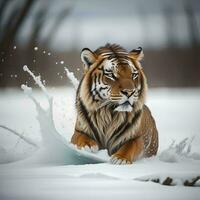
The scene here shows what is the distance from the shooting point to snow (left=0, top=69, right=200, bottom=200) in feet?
10.3

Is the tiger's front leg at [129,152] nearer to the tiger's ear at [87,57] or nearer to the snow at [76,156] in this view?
the snow at [76,156]

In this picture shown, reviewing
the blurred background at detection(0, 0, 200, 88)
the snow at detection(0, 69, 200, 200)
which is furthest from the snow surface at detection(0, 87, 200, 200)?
the blurred background at detection(0, 0, 200, 88)

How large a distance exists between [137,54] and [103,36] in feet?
0.68

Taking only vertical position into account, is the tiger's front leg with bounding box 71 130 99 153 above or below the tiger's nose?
below

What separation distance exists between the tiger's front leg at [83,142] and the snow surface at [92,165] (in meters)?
0.03

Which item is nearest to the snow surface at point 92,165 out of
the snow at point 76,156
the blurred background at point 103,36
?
the snow at point 76,156

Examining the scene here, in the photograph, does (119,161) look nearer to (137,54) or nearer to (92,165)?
(92,165)

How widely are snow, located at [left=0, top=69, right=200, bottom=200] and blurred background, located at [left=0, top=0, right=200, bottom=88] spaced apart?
9cm

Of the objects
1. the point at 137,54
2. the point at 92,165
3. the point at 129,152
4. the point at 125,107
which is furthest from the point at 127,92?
the point at 92,165

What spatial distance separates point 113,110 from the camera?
3.18 metres

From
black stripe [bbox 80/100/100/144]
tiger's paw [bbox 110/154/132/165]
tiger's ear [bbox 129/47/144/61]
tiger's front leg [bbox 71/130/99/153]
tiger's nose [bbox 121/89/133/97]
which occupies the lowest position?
tiger's paw [bbox 110/154/132/165]

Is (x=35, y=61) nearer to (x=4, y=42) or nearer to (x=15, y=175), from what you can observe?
(x=4, y=42)

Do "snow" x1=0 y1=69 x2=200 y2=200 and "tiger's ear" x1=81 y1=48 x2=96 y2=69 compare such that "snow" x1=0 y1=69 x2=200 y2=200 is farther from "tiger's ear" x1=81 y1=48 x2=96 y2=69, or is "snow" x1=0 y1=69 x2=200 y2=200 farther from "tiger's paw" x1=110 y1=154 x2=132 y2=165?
"tiger's ear" x1=81 y1=48 x2=96 y2=69

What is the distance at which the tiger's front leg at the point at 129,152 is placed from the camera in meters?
3.16
